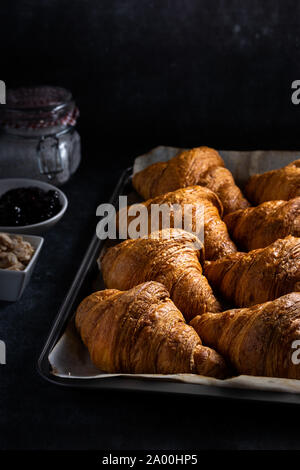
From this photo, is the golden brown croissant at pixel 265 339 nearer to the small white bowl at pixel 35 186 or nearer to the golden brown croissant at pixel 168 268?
the golden brown croissant at pixel 168 268

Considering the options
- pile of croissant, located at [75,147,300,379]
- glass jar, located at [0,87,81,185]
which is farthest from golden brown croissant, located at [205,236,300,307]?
glass jar, located at [0,87,81,185]

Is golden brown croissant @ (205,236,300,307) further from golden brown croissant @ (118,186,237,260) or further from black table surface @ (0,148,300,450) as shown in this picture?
black table surface @ (0,148,300,450)

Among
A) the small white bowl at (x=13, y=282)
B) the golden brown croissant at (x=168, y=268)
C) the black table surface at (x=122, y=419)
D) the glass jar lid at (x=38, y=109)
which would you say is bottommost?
the black table surface at (x=122, y=419)

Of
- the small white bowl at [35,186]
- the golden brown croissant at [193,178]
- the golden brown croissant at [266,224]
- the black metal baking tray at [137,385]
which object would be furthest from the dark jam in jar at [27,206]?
the golden brown croissant at [266,224]

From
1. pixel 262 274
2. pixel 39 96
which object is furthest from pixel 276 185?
pixel 39 96

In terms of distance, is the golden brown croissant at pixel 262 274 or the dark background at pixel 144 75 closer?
the golden brown croissant at pixel 262 274

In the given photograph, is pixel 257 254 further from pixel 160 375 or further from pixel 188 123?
pixel 188 123

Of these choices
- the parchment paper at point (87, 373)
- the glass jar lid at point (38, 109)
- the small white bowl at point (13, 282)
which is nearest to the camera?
the parchment paper at point (87, 373)
